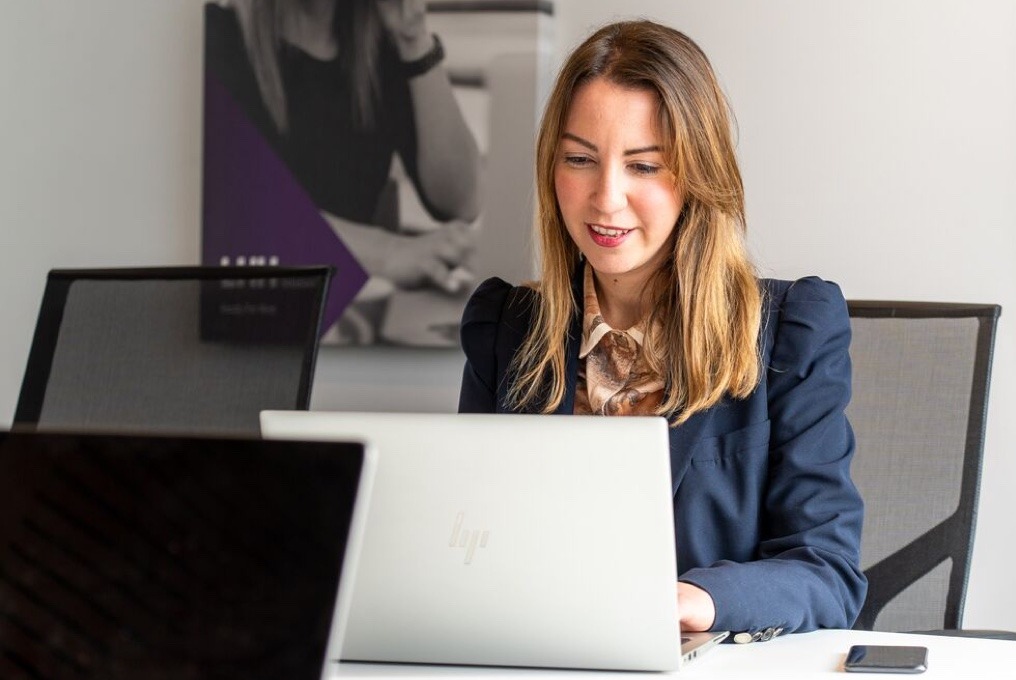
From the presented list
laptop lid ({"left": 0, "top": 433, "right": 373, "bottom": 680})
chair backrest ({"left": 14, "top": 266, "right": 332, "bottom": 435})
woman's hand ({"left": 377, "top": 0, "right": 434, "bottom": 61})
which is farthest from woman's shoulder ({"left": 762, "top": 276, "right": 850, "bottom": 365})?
woman's hand ({"left": 377, "top": 0, "right": 434, "bottom": 61})

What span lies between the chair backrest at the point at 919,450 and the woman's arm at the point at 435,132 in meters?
1.03

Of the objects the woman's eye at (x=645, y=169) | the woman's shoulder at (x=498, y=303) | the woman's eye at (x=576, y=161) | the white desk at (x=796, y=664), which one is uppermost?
the woman's eye at (x=576, y=161)

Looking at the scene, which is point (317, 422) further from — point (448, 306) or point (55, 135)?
point (55, 135)

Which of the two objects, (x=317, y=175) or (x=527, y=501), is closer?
(x=527, y=501)

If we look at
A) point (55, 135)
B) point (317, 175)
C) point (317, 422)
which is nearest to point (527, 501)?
point (317, 422)

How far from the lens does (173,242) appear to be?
2.90m

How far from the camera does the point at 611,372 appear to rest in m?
1.68

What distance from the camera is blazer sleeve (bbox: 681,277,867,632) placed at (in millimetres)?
1265

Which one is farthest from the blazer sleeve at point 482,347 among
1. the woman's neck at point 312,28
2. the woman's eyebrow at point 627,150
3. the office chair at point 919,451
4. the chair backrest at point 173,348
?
the woman's neck at point 312,28

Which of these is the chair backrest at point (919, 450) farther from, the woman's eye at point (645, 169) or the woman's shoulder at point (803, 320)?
the woman's eye at point (645, 169)

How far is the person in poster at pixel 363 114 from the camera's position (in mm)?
2609

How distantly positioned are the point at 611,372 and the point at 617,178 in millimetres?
266

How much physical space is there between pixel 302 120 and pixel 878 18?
1180 millimetres

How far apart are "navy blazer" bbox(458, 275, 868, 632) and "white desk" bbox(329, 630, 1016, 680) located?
12 centimetres
